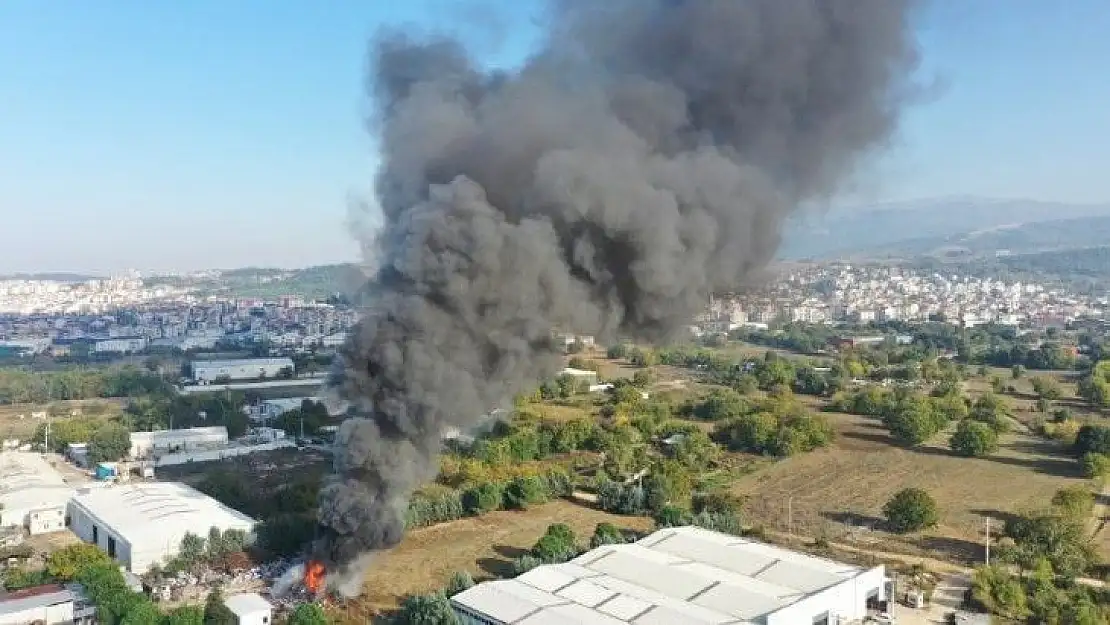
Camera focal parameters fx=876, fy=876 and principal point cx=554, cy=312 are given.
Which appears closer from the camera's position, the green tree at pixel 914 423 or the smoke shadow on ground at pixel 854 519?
the smoke shadow on ground at pixel 854 519

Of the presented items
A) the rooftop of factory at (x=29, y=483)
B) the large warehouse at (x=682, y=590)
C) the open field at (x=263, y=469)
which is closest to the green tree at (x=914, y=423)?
the large warehouse at (x=682, y=590)

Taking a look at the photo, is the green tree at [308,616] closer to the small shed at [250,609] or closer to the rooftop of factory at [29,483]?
the small shed at [250,609]

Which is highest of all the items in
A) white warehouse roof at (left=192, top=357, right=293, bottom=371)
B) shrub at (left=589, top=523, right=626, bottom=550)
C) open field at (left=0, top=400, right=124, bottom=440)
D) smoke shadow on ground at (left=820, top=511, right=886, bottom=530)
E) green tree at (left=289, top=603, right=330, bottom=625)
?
green tree at (left=289, top=603, right=330, bottom=625)

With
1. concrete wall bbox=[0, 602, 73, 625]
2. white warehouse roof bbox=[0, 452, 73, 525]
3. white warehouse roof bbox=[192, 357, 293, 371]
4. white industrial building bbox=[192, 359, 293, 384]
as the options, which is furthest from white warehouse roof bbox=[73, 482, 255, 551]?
white warehouse roof bbox=[192, 357, 293, 371]

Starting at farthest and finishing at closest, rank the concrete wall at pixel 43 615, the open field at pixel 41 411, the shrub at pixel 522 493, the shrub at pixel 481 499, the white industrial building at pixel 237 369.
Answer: the white industrial building at pixel 237 369 < the open field at pixel 41 411 < the shrub at pixel 522 493 < the shrub at pixel 481 499 < the concrete wall at pixel 43 615

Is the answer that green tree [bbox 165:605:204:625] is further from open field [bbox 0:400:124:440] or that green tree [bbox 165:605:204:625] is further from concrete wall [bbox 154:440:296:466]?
open field [bbox 0:400:124:440]

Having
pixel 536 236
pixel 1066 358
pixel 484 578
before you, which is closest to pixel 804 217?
pixel 536 236
